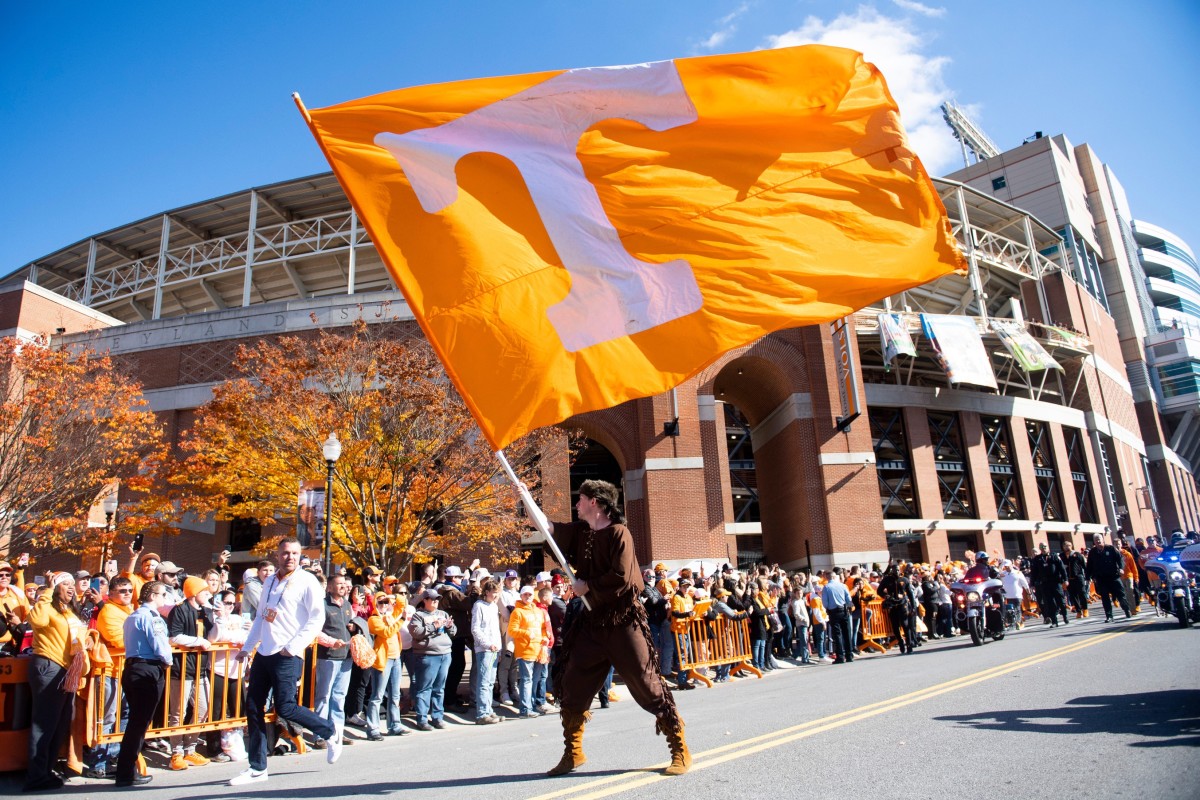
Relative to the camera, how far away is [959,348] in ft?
127

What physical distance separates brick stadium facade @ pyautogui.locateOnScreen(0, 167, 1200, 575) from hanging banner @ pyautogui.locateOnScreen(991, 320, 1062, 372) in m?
0.71

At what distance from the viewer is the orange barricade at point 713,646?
574 inches

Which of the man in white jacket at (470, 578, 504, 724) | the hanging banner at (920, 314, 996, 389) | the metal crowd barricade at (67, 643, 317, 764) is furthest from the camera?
the hanging banner at (920, 314, 996, 389)

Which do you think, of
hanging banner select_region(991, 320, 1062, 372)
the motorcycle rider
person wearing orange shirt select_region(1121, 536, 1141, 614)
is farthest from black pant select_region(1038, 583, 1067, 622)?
hanging banner select_region(991, 320, 1062, 372)

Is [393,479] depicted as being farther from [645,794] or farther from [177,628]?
[645,794]

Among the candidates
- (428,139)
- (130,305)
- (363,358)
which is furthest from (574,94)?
(130,305)

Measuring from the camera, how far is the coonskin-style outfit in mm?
5719

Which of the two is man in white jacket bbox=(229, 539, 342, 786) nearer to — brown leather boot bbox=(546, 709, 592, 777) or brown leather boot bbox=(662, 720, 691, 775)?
brown leather boot bbox=(546, 709, 592, 777)

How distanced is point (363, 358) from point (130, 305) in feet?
101

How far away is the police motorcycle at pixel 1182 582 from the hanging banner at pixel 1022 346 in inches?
1108

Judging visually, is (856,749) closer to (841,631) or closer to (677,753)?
(677,753)

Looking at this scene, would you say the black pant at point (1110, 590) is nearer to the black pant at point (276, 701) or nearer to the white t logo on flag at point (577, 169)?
the white t logo on flag at point (577, 169)

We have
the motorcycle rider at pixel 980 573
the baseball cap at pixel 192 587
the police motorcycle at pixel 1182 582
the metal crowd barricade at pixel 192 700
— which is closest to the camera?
the metal crowd barricade at pixel 192 700

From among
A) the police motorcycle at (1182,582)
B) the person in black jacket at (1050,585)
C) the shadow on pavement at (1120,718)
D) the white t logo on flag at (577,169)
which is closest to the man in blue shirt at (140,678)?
the white t logo on flag at (577,169)
